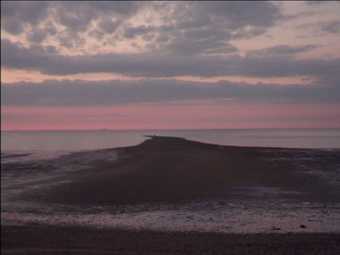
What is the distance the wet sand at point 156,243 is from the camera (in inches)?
320

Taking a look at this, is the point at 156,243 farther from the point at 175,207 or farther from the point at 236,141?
the point at 236,141

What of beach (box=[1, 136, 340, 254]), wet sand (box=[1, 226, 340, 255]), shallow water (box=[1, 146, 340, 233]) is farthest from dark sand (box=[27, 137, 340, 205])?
wet sand (box=[1, 226, 340, 255])

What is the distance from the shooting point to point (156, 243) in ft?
28.6

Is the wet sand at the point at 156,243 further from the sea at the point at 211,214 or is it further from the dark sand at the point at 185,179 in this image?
the dark sand at the point at 185,179

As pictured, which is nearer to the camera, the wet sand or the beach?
the wet sand

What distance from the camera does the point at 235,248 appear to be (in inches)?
326

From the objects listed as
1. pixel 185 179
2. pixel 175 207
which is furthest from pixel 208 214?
pixel 185 179

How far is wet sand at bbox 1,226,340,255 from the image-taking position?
26.7 feet

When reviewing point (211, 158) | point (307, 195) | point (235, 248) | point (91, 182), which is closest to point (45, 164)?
point (91, 182)

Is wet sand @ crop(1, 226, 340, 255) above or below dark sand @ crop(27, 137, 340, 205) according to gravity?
below

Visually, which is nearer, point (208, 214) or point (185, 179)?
point (208, 214)

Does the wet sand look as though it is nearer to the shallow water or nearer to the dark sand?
the shallow water

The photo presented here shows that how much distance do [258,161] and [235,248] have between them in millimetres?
13093

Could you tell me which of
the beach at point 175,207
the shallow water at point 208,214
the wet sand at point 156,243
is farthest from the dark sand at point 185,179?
the wet sand at point 156,243
